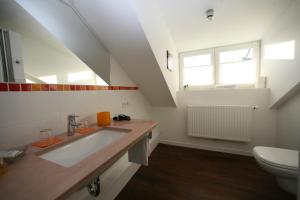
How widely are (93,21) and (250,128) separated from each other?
241 cm

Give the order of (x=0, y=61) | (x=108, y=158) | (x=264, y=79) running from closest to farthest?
1. (x=108, y=158)
2. (x=0, y=61)
3. (x=264, y=79)

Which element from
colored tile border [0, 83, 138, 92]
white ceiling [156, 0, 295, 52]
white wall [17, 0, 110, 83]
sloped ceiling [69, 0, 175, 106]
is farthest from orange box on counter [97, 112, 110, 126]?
white ceiling [156, 0, 295, 52]

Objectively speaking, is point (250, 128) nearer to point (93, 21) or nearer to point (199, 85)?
point (199, 85)

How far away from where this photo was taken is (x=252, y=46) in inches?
79.5

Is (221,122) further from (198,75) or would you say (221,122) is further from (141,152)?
(141,152)

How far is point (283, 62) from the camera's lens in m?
1.46

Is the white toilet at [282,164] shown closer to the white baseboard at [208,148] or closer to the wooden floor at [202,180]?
the wooden floor at [202,180]

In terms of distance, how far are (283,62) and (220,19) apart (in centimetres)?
87

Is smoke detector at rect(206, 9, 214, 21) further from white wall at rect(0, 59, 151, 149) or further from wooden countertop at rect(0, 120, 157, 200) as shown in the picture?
wooden countertop at rect(0, 120, 157, 200)

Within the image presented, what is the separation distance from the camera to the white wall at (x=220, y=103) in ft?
6.10

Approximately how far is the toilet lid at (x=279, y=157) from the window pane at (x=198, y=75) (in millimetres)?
1289

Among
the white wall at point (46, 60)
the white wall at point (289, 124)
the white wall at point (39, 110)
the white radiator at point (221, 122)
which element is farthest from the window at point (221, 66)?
the white wall at point (46, 60)

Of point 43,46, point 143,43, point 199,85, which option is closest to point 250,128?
point 199,85

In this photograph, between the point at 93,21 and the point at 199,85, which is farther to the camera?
the point at 199,85
